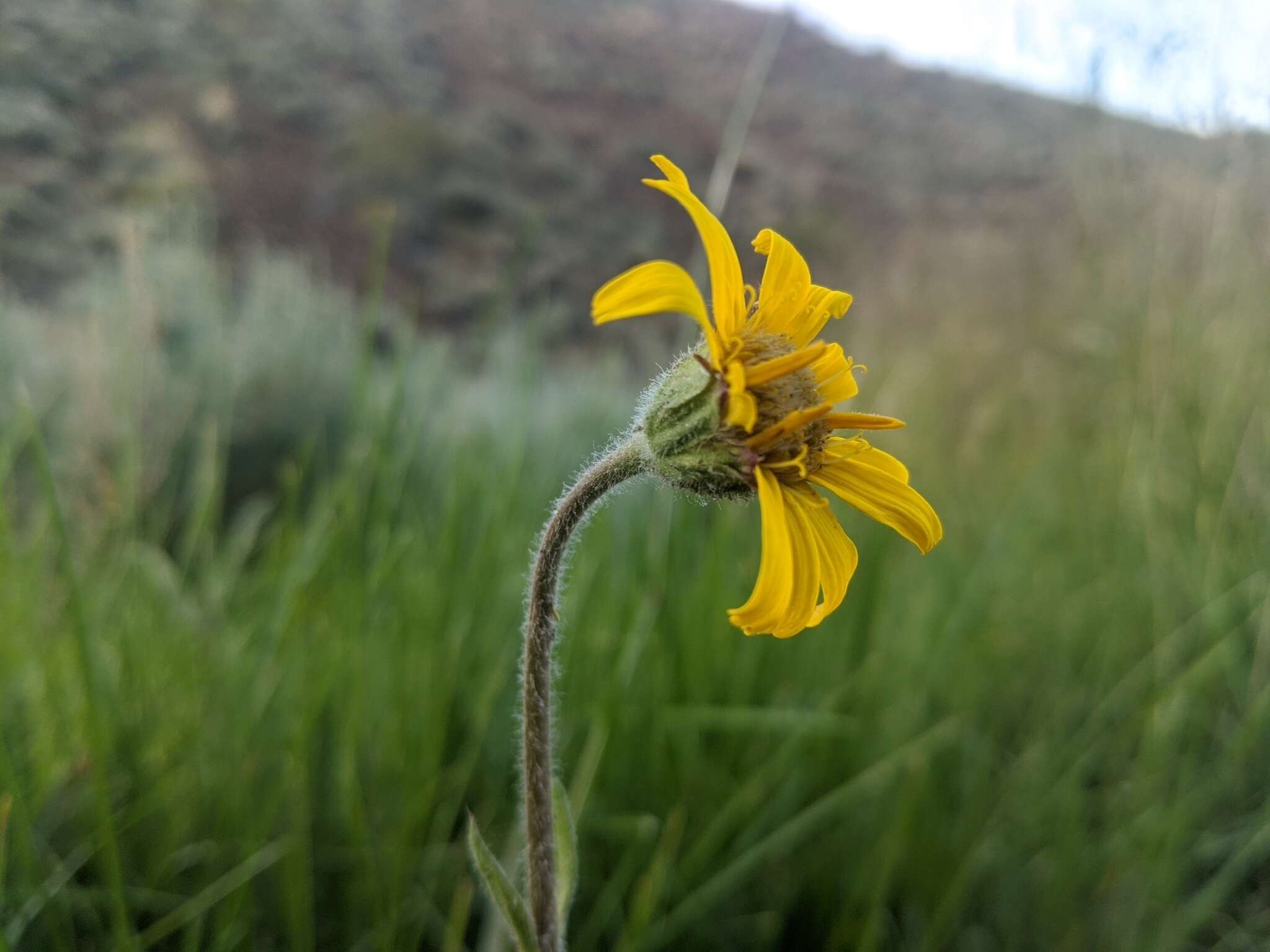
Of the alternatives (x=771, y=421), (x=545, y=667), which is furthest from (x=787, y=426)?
(x=545, y=667)

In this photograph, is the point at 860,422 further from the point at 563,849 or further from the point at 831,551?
the point at 563,849

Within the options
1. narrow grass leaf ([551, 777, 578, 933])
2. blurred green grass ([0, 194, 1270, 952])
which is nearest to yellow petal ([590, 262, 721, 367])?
narrow grass leaf ([551, 777, 578, 933])

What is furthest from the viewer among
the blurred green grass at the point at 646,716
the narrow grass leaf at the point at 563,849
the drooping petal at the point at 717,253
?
the blurred green grass at the point at 646,716

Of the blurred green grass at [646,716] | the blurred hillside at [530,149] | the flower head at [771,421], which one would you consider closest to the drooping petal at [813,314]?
the flower head at [771,421]

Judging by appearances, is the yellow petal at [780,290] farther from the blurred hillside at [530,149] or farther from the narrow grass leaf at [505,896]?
the blurred hillside at [530,149]

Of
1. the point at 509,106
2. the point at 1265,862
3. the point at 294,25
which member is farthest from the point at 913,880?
the point at 509,106

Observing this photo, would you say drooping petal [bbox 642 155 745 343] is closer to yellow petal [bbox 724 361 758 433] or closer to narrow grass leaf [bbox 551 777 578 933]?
yellow petal [bbox 724 361 758 433]

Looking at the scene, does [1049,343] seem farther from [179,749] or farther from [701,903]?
[179,749]
